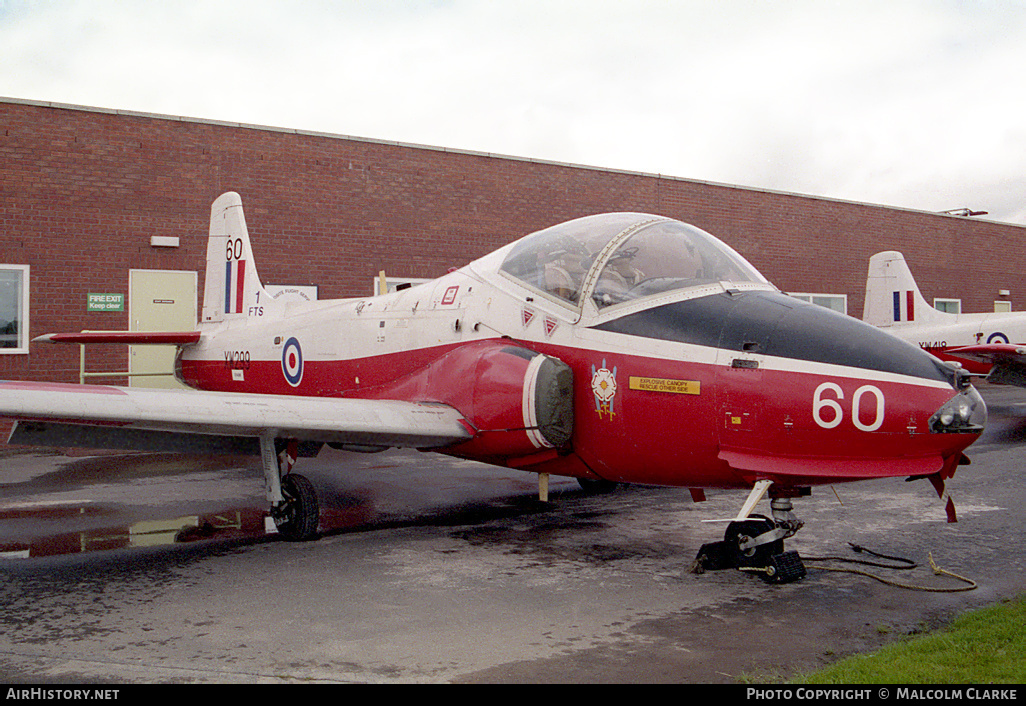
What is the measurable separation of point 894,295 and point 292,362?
49.4 ft

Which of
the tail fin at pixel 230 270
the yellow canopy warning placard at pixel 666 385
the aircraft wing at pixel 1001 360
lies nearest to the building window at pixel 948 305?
the aircraft wing at pixel 1001 360

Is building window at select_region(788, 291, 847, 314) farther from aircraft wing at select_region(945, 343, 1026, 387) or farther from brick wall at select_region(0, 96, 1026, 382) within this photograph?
aircraft wing at select_region(945, 343, 1026, 387)

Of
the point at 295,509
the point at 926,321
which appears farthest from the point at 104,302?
the point at 926,321

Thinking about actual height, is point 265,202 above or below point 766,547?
above

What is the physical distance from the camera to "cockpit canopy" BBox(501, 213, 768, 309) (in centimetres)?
555

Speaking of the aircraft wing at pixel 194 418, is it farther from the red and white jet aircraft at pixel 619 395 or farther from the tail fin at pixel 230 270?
the tail fin at pixel 230 270

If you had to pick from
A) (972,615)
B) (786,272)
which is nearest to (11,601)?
(972,615)

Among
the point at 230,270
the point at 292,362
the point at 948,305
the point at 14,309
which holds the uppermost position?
the point at 948,305

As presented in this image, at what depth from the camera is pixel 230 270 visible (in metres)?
10.3

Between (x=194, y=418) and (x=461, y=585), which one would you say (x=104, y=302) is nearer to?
(x=194, y=418)

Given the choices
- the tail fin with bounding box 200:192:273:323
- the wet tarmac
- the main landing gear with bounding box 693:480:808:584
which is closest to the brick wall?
the tail fin with bounding box 200:192:273:323

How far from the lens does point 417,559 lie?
594 centimetres

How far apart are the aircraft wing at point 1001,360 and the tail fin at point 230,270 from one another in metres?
12.4

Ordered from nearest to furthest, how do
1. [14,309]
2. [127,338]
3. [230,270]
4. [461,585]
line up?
[461,585] < [127,338] < [230,270] < [14,309]
